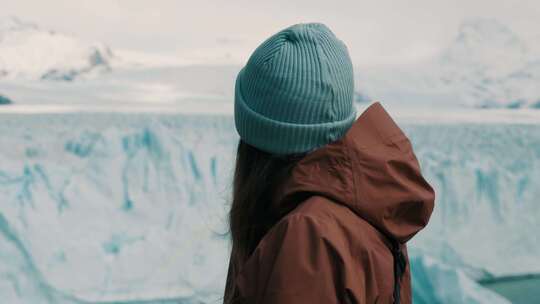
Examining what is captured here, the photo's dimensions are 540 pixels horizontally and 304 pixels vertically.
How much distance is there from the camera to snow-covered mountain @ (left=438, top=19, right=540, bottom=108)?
10.1 feet

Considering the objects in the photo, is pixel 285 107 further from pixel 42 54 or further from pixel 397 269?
pixel 42 54

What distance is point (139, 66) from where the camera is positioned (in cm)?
287

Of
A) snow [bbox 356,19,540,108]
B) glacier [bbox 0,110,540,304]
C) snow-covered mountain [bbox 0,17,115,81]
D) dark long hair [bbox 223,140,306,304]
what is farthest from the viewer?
snow [bbox 356,19,540,108]

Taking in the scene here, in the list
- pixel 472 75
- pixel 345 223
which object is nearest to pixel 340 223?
→ pixel 345 223

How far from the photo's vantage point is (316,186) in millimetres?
564

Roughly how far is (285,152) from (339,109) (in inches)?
2.5

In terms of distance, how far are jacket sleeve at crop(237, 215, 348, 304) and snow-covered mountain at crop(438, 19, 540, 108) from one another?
8.99 ft

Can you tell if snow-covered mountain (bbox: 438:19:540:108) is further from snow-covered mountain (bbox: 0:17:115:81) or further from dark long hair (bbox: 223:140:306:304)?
dark long hair (bbox: 223:140:306:304)

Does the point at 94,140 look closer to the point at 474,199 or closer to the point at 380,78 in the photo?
the point at 380,78

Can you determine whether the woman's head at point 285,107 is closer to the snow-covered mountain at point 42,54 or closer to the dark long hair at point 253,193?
the dark long hair at point 253,193

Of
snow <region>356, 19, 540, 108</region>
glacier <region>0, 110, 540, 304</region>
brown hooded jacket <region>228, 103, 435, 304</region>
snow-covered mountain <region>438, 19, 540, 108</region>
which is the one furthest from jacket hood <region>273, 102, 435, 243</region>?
snow-covered mountain <region>438, 19, 540, 108</region>

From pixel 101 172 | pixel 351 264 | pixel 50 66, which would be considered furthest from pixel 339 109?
pixel 50 66

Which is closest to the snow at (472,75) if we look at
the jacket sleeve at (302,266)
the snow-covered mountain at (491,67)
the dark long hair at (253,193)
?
the snow-covered mountain at (491,67)

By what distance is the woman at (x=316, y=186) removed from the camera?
0.52 meters
